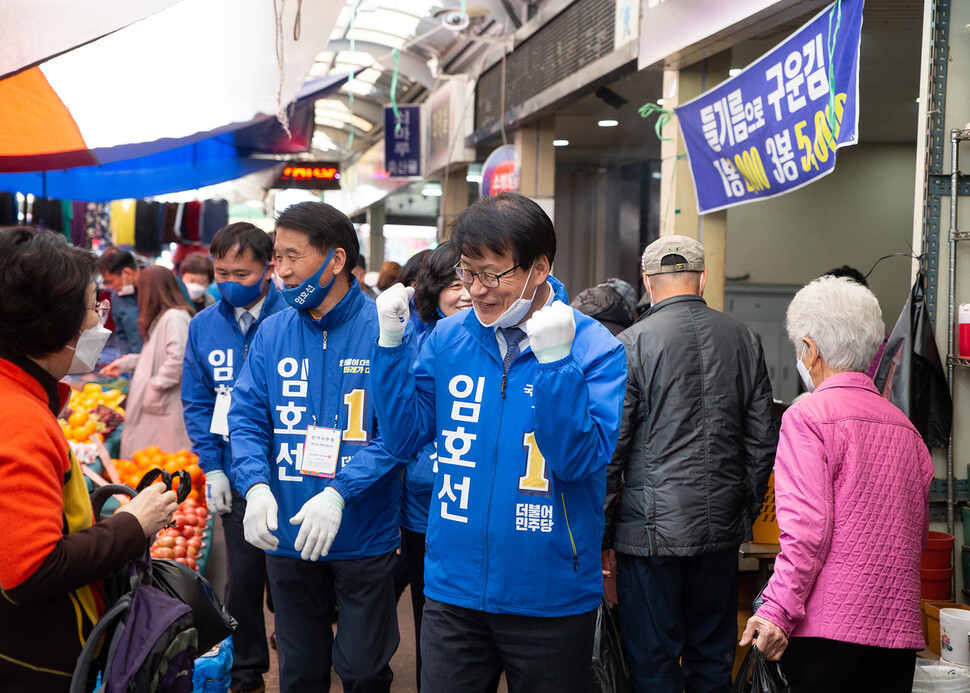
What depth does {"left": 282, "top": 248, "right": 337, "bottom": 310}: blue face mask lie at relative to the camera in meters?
3.01

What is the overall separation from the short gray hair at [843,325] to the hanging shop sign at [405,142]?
36.3 ft

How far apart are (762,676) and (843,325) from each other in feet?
3.39

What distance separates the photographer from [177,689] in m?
2.11

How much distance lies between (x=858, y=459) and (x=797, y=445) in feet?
0.54

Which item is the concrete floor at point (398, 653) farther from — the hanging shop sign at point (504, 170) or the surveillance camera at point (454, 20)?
the surveillance camera at point (454, 20)

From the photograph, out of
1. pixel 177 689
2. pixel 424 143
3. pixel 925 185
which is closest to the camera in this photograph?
pixel 177 689

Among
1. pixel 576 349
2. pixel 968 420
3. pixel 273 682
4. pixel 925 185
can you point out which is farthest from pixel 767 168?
pixel 273 682

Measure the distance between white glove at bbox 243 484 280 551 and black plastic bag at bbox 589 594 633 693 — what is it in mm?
1070

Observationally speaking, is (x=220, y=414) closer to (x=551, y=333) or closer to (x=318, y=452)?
(x=318, y=452)

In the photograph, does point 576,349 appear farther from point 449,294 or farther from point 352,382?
point 449,294

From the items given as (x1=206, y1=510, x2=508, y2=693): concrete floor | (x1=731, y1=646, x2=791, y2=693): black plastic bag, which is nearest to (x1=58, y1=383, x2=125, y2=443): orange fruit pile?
(x1=206, y1=510, x2=508, y2=693): concrete floor

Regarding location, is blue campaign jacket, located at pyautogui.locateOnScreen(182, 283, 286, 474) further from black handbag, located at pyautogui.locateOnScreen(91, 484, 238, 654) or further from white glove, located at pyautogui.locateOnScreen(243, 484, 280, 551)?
black handbag, located at pyautogui.locateOnScreen(91, 484, 238, 654)

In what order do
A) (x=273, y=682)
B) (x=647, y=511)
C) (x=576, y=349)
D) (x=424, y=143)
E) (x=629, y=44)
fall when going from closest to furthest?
(x=576, y=349) → (x=647, y=511) → (x=273, y=682) → (x=629, y=44) → (x=424, y=143)

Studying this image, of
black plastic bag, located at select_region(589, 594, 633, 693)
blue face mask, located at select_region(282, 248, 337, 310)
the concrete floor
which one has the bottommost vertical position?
the concrete floor
